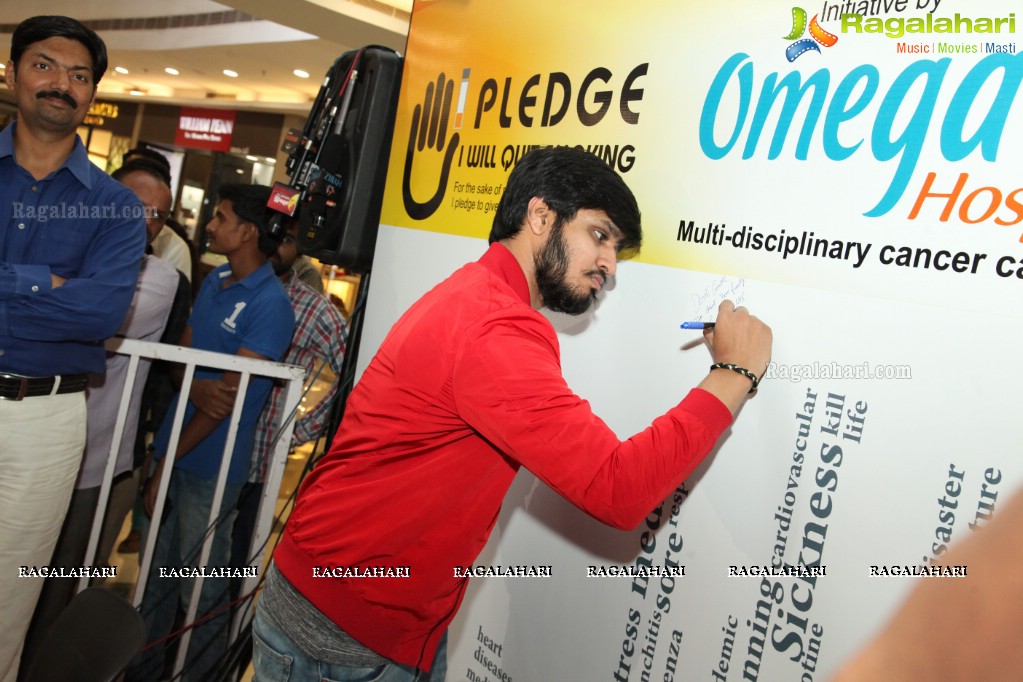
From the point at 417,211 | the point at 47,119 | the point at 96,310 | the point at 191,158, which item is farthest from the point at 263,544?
the point at 191,158

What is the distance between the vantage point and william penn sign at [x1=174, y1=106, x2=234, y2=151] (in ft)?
41.7

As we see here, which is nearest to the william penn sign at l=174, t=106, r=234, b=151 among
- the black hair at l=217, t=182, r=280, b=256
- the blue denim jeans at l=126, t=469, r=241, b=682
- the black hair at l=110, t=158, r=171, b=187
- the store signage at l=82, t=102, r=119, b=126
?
the store signage at l=82, t=102, r=119, b=126

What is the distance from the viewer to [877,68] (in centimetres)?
138

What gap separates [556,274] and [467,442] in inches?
14.5

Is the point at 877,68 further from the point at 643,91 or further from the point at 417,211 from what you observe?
the point at 417,211

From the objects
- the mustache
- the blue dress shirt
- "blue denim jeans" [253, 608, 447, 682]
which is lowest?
"blue denim jeans" [253, 608, 447, 682]

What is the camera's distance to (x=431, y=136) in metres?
2.54

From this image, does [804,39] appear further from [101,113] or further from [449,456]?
[101,113]

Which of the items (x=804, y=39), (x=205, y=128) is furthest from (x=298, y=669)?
(x=205, y=128)
